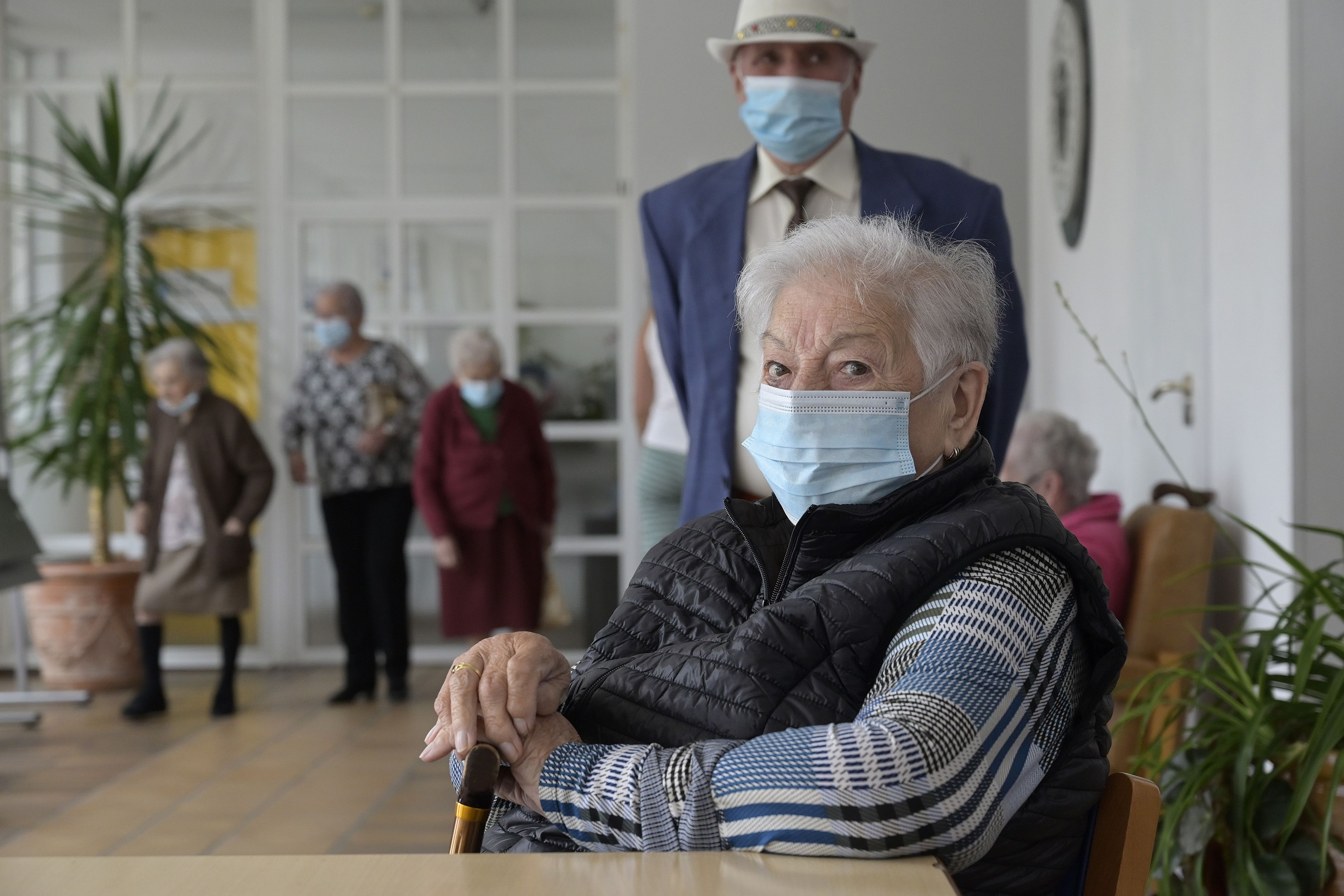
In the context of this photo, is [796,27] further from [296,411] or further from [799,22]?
[296,411]

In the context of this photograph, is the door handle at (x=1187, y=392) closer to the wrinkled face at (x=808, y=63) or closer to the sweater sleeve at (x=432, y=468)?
the wrinkled face at (x=808, y=63)

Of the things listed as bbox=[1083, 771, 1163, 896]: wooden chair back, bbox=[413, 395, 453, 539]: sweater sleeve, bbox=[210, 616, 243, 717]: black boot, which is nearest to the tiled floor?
bbox=[210, 616, 243, 717]: black boot

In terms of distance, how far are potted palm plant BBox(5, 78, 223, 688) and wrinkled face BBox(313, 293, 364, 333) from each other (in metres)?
0.72

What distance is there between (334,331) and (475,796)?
413 cm

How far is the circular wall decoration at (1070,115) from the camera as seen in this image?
4125mm

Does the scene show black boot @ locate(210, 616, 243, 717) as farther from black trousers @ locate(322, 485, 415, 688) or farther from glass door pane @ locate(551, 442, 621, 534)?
glass door pane @ locate(551, 442, 621, 534)

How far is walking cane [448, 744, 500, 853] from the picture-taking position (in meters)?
1.10

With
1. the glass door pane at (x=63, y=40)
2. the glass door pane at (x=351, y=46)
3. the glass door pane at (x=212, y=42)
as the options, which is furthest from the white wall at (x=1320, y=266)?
the glass door pane at (x=63, y=40)

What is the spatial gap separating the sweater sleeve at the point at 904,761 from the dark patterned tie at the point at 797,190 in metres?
1.11

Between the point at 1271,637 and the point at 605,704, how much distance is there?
1.14 metres

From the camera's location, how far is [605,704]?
47.5 inches

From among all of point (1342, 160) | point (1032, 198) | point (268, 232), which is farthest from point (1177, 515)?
point (268, 232)

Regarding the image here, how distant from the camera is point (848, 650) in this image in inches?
43.4

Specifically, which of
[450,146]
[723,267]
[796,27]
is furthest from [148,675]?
[796,27]
